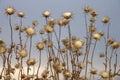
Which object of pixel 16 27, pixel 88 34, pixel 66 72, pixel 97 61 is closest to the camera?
pixel 66 72

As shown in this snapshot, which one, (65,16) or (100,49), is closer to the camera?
(65,16)

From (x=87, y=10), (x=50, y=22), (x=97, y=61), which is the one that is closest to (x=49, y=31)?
(x=50, y=22)

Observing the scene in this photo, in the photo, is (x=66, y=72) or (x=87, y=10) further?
(x=87, y=10)

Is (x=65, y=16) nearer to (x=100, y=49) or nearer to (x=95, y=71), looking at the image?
(x=95, y=71)

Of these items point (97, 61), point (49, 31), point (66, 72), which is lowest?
point (97, 61)

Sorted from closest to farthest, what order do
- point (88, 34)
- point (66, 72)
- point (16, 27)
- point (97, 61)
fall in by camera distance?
point (66, 72) → point (88, 34) → point (16, 27) → point (97, 61)

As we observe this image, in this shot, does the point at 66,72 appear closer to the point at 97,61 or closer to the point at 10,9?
the point at 10,9

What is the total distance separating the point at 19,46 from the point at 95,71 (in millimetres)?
264

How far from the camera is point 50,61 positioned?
908 millimetres

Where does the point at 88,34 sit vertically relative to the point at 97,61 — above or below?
above

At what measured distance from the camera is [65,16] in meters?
0.87

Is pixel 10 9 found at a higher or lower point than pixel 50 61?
higher

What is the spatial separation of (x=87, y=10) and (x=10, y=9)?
241 millimetres

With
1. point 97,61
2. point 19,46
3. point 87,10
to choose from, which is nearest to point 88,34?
point 87,10
